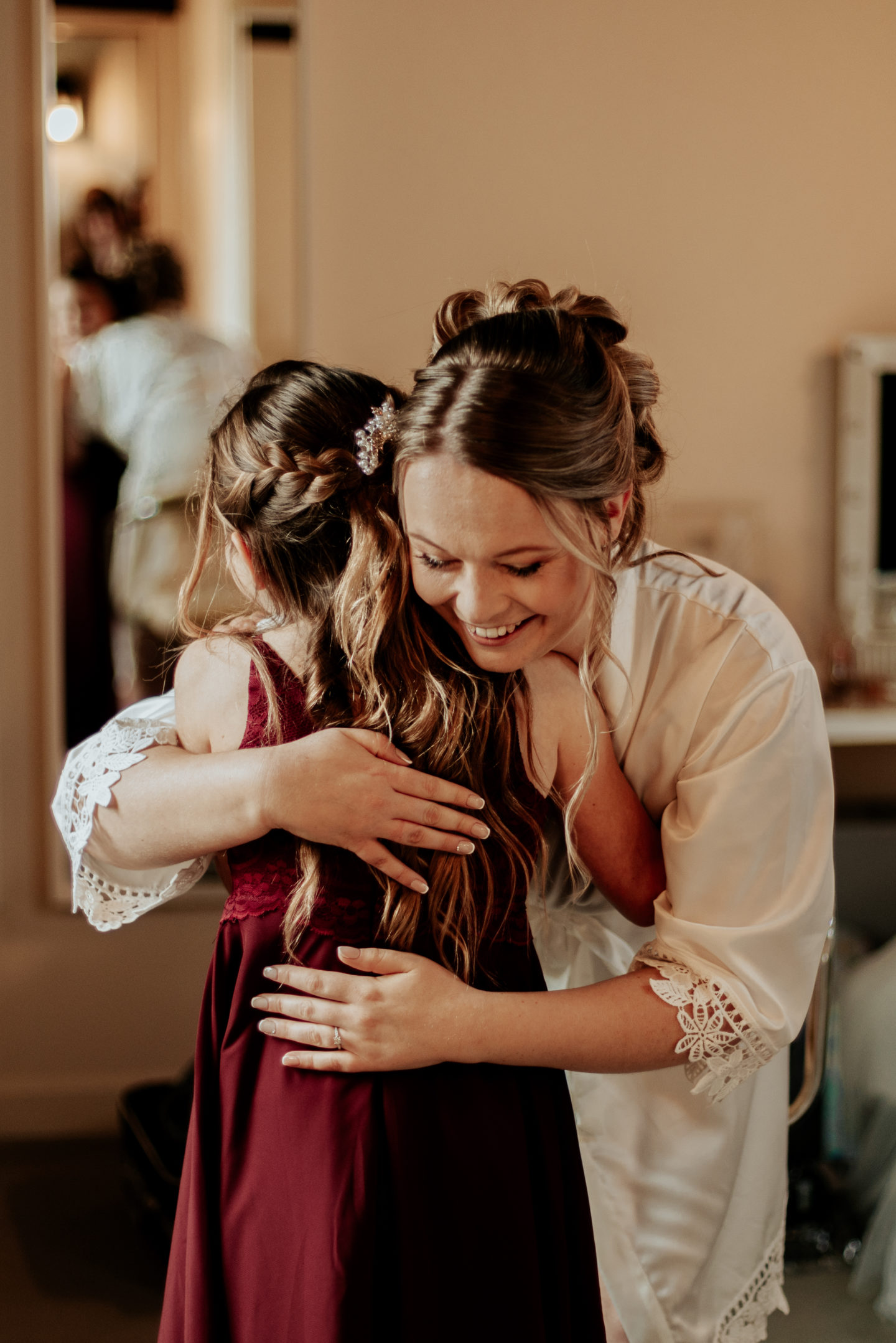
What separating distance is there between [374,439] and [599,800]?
395 mm

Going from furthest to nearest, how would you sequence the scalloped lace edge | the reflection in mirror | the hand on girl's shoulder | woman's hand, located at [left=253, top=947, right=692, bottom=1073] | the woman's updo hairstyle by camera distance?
the reflection in mirror < the scalloped lace edge < the hand on girl's shoulder < woman's hand, located at [left=253, top=947, right=692, bottom=1073] < the woman's updo hairstyle

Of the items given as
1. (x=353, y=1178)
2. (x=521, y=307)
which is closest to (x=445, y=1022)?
(x=353, y=1178)

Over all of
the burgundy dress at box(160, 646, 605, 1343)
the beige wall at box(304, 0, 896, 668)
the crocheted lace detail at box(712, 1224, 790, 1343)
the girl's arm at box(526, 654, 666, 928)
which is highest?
the beige wall at box(304, 0, 896, 668)

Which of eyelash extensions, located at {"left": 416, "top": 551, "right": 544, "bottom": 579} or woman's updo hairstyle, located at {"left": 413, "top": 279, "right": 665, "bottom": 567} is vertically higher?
woman's updo hairstyle, located at {"left": 413, "top": 279, "right": 665, "bottom": 567}

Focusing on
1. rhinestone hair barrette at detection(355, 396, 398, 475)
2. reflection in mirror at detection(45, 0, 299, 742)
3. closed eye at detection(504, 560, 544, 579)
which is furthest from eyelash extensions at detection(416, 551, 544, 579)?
reflection in mirror at detection(45, 0, 299, 742)

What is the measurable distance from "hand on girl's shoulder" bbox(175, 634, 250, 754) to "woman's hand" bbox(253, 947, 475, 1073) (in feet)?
0.75

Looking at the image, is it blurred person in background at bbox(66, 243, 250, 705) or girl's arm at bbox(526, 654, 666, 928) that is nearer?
girl's arm at bbox(526, 654, 666, 928)

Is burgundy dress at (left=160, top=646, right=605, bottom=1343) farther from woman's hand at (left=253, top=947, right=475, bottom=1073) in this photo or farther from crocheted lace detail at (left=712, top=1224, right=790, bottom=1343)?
crocheted lace detail at (left=712, top=1224, right=790, bottom=1343)

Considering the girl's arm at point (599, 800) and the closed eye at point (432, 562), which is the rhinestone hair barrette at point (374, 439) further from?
the girl's arm at point (599, 800)

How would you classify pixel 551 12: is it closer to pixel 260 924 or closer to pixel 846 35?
pixel 846 35

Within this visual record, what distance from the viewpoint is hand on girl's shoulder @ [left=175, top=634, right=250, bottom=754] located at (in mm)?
1124

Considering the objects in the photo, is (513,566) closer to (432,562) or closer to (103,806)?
(432,562)

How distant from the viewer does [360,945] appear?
3.57 ft

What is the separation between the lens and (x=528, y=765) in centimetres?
109
